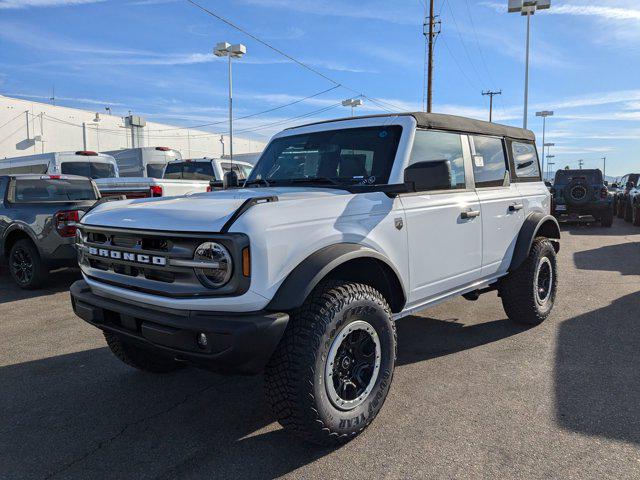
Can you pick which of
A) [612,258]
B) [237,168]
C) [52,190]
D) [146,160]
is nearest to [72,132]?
[146,160]

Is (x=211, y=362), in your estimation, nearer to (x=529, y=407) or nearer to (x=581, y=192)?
(x=529, y=407)

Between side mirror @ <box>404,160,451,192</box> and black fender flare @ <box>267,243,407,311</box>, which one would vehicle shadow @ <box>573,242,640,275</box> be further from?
black fender flare @ <box>267,243,407,311</box>

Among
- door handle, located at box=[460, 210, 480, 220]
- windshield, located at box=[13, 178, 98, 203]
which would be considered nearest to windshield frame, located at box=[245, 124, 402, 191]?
door handle, located at box=[460, 210, 480, 220]

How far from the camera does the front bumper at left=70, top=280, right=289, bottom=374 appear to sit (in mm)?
2338

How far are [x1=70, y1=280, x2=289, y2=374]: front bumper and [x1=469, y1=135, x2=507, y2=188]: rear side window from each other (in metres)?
2.61

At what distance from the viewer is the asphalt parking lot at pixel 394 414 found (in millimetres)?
2631

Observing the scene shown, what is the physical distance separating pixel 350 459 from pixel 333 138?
7.63ft

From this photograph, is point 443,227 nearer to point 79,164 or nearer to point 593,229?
point 79,164

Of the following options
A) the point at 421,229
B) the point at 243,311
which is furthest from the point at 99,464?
the point at 421,229

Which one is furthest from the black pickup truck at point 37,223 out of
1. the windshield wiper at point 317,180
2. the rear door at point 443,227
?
the rear door at point 443,227

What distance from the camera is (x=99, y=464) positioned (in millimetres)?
2676

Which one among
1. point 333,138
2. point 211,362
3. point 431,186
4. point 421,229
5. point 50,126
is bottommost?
point 211,362

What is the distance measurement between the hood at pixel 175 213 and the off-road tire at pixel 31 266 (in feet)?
14.7

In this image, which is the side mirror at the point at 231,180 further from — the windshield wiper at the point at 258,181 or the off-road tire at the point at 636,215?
the off-road tire at the point at 636,215
